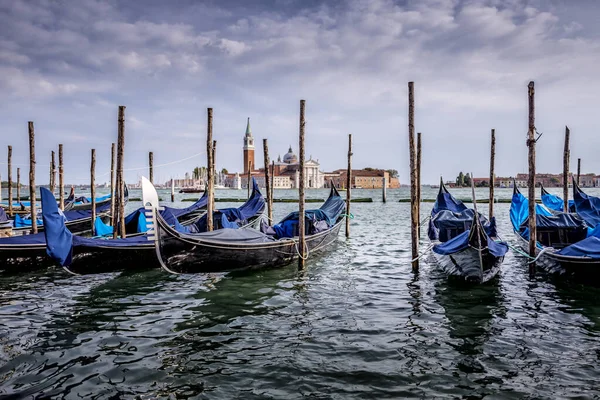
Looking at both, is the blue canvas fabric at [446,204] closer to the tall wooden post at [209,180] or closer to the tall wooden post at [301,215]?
the tall wooden post at [301,215]

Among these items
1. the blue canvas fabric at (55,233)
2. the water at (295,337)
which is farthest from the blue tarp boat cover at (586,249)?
the blue canvas fabric at (55,233)

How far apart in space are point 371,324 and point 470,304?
1644 mm

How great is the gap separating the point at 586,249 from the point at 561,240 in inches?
96.4

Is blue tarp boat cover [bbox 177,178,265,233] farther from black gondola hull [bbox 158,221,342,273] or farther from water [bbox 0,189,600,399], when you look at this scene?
water [bbox 0,189,600,399]

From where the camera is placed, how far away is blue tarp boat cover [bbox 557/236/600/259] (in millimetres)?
6375

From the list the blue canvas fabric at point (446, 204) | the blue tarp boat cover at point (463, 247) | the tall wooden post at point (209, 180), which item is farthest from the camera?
the blue canvas fabric at point (446, 204)

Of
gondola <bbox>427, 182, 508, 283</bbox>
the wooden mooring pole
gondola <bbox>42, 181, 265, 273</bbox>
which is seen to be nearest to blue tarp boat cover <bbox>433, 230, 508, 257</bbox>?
gondola <bbox>427, 182, 508, 283</bbox>

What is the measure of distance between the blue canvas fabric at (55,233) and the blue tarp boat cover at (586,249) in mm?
7348

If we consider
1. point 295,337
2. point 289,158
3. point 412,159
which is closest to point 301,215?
point 412,159

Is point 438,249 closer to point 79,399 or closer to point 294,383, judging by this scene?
point 294,383

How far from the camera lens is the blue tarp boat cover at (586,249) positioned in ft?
20.9

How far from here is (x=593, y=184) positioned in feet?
396

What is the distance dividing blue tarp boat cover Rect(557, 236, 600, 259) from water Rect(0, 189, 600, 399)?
19.5 inches

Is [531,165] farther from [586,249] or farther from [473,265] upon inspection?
[473,265]
